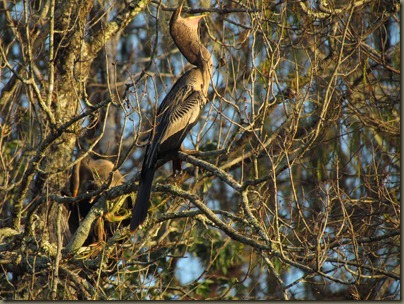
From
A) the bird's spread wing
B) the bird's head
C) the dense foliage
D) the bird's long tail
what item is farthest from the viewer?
the bird's head

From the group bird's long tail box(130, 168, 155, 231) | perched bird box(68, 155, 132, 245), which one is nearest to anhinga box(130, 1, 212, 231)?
bird's long tail box(130, 168, 155, 231)

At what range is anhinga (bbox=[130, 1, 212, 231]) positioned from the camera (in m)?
5.12

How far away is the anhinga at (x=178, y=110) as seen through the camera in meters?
5.12

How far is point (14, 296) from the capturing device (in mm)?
4898

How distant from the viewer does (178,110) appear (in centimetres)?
570

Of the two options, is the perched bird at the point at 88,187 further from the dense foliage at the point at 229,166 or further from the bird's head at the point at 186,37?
the bird's head at the point at 186,37

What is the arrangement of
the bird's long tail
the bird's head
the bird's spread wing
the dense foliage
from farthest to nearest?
the bird's head, the bird's spread wing, the bird's long tail, the dense foliage

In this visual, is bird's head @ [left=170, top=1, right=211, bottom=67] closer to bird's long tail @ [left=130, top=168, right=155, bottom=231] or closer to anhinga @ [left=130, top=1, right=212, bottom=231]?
anhinga @ [left=130, top=1, right=212, bottom=231]

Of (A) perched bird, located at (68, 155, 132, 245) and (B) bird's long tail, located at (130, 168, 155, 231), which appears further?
(A) perched bird, located at (68, 155, 132, 245)

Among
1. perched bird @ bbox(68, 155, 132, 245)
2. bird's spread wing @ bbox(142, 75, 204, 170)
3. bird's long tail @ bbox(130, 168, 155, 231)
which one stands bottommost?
bird's long tail @ bbox(130, 168, 155, 231)

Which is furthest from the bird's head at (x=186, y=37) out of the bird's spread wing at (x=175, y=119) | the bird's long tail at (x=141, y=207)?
the bird's long tail at (x=141, y=207)

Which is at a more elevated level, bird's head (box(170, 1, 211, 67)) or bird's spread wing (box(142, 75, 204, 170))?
bird's head (box(170, 1, 211, 67))

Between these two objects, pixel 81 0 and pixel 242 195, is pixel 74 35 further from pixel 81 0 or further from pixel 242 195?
pixel 242 195

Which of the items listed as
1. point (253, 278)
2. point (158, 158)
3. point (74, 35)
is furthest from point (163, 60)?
point (158, 158)
